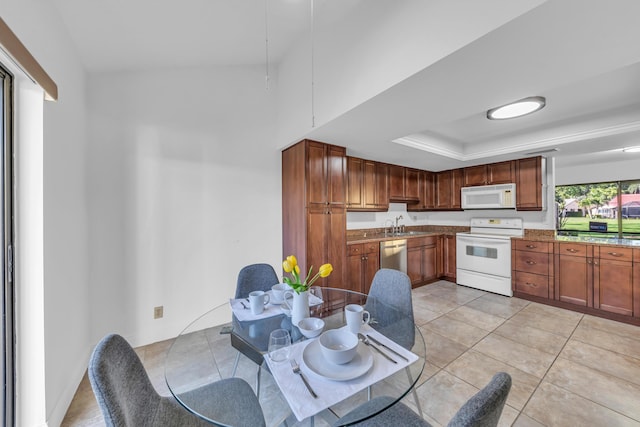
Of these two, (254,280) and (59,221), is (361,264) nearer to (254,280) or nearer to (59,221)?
(254,280)

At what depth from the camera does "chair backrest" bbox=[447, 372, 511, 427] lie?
23.8 inches

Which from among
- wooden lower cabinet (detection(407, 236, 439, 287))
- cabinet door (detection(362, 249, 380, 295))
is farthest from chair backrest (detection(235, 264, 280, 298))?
wooden lower cabinet (detection(407, 236, 439, 287))

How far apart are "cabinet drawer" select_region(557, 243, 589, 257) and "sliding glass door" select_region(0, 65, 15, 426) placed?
531cm

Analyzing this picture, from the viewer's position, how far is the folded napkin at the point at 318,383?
84cm

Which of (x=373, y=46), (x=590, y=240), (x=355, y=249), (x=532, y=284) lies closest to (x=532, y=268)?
(x=532, y=284)

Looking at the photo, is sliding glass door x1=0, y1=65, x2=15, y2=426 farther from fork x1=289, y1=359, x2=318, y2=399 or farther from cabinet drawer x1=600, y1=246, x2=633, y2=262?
cabinet drawer x1=600, y1=246, x2=633, y2=262

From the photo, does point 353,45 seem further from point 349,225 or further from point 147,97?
point 349,225

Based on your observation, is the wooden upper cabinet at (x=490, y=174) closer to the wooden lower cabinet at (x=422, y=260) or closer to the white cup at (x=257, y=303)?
the wooden lower cabinet at (x=422, y=260)

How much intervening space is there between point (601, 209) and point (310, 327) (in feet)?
22.5

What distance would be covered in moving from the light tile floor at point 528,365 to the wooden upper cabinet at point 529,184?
1481 millimetres

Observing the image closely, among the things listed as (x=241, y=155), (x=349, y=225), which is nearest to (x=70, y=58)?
(x=241, y=155)

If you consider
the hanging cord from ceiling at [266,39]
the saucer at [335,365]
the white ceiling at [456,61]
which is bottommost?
the saucer at [335,365]

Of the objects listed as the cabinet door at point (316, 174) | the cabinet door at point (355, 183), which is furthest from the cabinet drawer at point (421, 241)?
the cabinet door at point (316, 174)

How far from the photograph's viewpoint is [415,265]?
165 inches
